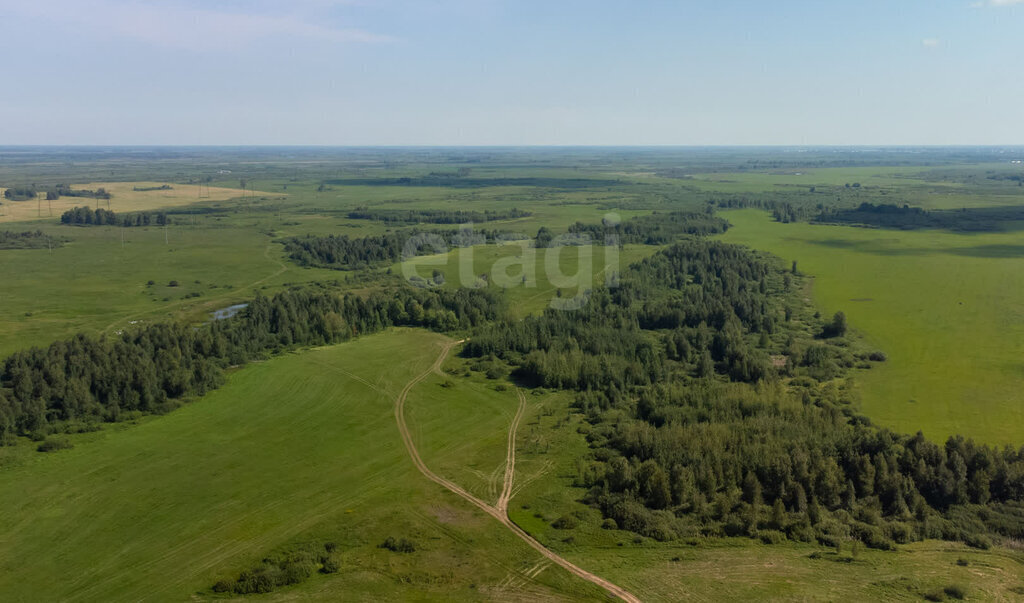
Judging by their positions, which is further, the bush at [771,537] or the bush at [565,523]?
Answer: the bush at [565,523]

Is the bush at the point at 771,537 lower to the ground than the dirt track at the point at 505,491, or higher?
higher

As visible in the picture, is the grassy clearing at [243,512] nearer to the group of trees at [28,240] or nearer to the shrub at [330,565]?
the shrub at [330,565]

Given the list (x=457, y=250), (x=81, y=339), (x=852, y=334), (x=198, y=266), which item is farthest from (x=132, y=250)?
(x=852, y=334)

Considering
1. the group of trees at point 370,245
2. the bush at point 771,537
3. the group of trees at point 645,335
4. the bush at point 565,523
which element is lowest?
the bush at point 565,523

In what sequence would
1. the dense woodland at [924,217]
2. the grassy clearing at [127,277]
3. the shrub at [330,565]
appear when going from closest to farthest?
the shrub at [330,565] → the grassy clearing at [127,277] → the dense woodland at [924,217]

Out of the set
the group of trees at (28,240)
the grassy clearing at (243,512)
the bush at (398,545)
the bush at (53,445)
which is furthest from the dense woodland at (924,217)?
the group of trees at (28,240)

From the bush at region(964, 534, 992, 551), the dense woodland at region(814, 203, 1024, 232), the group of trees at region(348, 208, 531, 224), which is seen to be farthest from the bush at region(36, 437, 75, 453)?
the dense woodland at region(814, 203, 1024, 232)

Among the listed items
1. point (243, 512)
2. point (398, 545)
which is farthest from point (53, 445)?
point (398, 545)
